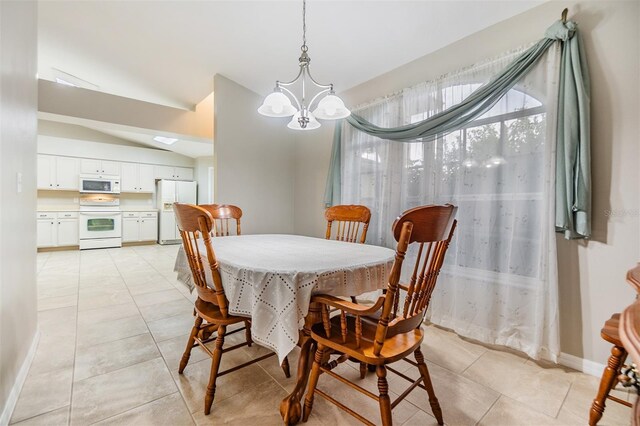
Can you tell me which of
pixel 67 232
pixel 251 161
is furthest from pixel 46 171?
pixel 251 161

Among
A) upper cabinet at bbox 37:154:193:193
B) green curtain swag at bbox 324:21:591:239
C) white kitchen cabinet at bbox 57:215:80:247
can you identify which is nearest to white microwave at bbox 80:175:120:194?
upper cabinet at bbox 37:154:193:193

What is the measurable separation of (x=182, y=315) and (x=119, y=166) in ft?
18.9

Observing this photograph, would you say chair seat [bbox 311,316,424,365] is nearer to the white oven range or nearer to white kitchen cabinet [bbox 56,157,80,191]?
the white oven range

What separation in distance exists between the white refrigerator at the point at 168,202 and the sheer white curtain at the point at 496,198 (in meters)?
6.26

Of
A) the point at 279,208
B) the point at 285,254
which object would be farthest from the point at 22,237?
the point at 279,208

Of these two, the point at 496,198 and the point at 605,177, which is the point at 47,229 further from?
the point at 605,177

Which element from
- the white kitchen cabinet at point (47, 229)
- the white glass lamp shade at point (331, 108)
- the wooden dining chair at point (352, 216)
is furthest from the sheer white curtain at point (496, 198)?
the white kitchen cabinet at point (47, 229)

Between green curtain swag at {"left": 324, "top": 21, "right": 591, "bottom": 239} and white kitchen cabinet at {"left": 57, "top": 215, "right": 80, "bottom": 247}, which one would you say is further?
white kitchen cabinet at {"left": 57, "top": 215, "right": 80, "bottom": 247}

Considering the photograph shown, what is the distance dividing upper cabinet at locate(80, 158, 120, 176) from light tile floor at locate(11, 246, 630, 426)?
4935mm

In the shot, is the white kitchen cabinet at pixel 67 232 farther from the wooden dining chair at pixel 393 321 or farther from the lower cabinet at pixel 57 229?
the wooden dining chair at pixel 393 321

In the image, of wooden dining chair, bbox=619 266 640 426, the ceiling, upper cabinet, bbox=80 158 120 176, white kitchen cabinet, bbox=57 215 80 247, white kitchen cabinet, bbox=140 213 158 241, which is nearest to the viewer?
wooden dining chair, bbox=619 266 640 426

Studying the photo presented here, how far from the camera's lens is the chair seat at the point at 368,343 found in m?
1.07

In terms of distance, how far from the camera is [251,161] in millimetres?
3633

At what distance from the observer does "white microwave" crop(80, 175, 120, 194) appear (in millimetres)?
6059
